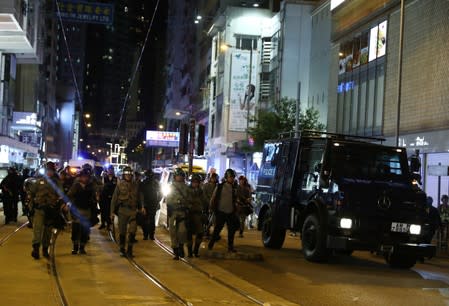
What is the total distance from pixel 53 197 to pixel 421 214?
7414 mm

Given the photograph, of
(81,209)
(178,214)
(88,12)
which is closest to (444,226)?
(178,214)

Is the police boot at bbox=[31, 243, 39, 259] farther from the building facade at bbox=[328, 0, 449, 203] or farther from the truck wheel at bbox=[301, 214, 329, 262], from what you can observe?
the building facade at bbox=[328, 0, 449, 203]

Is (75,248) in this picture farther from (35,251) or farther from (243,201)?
(243,201)

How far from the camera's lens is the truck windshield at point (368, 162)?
1467 centimetres

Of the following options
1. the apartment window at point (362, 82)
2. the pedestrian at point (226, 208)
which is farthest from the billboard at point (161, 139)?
the pedestrian at point (226, 208)

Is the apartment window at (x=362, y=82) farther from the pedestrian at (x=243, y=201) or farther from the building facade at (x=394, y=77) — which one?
the pedestrian at (x=243, y=201)

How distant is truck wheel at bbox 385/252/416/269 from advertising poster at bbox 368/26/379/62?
57.8 feet

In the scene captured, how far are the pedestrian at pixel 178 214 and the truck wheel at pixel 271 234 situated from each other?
11.2ft

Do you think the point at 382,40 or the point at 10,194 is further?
the point at 382,40

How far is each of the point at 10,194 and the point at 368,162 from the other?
11557 millimetres

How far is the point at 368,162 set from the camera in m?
14.9

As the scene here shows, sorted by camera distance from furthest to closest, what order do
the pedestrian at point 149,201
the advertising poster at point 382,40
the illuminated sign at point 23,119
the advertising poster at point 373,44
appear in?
the illuminated sign at point 23,119, the advertising poster at point 373,44, the advertising poster at point 382,40, the pedestrian at point 149,201

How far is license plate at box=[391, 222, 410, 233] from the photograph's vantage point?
13.9 m

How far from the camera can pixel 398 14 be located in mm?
28406
